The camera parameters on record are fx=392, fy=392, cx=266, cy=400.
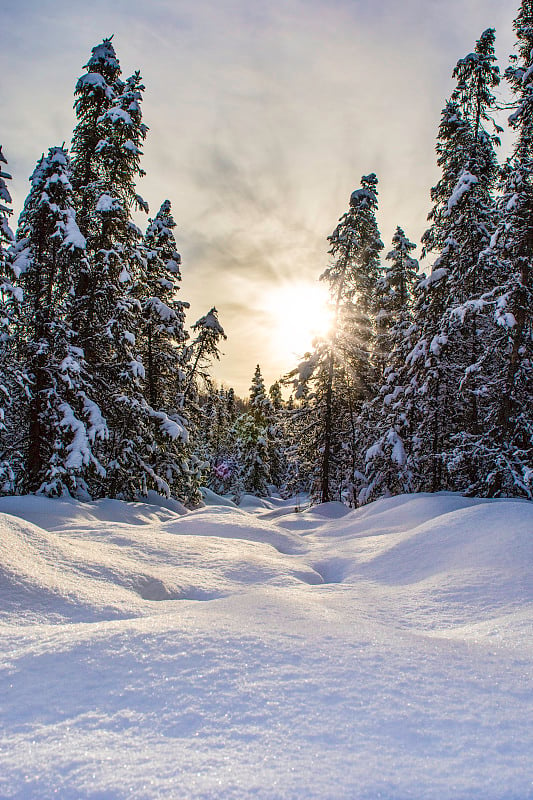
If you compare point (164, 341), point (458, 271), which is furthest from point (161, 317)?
point (458, 271)

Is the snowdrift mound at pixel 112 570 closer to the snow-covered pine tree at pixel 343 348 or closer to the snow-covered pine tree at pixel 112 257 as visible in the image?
the snow-covered pine tree at pixel 112 257

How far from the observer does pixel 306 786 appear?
4.27 feet

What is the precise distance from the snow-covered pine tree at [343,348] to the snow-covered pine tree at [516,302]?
693 centimetres

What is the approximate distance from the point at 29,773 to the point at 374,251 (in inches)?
1017

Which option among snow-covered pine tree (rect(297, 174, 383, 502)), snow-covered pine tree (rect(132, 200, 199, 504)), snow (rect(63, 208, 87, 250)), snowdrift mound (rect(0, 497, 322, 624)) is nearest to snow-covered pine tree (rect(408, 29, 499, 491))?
snow-covered pine tree (rect(297, 174, 383, 502))

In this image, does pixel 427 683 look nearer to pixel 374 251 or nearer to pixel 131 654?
pixel 131 654

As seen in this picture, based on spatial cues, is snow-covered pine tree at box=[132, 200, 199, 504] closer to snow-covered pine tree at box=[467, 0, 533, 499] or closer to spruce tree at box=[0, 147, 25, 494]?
spruce tree at box=[0, 147, 25, 494]

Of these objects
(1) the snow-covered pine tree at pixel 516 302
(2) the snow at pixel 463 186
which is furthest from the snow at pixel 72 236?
(2) the snow at pixel 463 186

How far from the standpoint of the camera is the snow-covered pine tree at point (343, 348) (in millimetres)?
17328

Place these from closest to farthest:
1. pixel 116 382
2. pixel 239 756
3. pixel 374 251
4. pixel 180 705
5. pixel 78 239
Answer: pixel 239 756 → pixel 180 705 → pixel 78 239 → pixel 116 382 → pixel 374 251

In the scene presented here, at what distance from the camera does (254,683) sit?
1.95 meters

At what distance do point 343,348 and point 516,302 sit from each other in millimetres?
7808

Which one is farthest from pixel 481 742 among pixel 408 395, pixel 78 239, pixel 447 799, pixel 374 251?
pixel 374 251

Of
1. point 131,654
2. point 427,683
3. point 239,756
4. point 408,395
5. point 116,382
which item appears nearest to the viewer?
point 239,756
